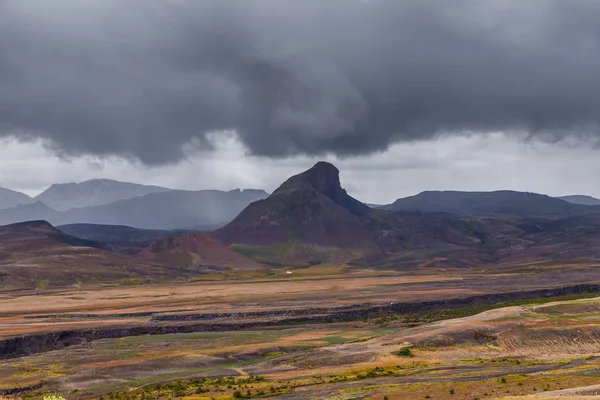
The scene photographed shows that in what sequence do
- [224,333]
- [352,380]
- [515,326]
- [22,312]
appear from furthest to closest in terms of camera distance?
[22,312] → [224,333] → [515,326] → [352,380]

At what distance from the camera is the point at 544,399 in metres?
48.0

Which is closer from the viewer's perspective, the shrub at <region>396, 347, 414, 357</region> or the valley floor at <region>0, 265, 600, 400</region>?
the valley floor at <region>0, 265, 600, 400</region>

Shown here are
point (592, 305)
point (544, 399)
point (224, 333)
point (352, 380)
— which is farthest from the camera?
point (224, 333)

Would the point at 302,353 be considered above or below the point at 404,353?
below

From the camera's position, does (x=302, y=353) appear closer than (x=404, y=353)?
No

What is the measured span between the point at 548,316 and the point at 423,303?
63.2m

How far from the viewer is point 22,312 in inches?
6752

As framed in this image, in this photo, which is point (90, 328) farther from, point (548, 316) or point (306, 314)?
point (548, 316)

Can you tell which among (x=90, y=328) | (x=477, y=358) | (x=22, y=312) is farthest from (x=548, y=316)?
(x=22, y=312)

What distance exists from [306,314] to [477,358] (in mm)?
72268

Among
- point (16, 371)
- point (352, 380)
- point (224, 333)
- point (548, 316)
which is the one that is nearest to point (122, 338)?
point (224, 333)

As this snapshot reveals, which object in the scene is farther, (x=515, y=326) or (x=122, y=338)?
(x=122, y=338)

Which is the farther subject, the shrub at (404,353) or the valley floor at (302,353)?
the shrub at (404,353)

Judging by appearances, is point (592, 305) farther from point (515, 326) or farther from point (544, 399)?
point (544, 399)
